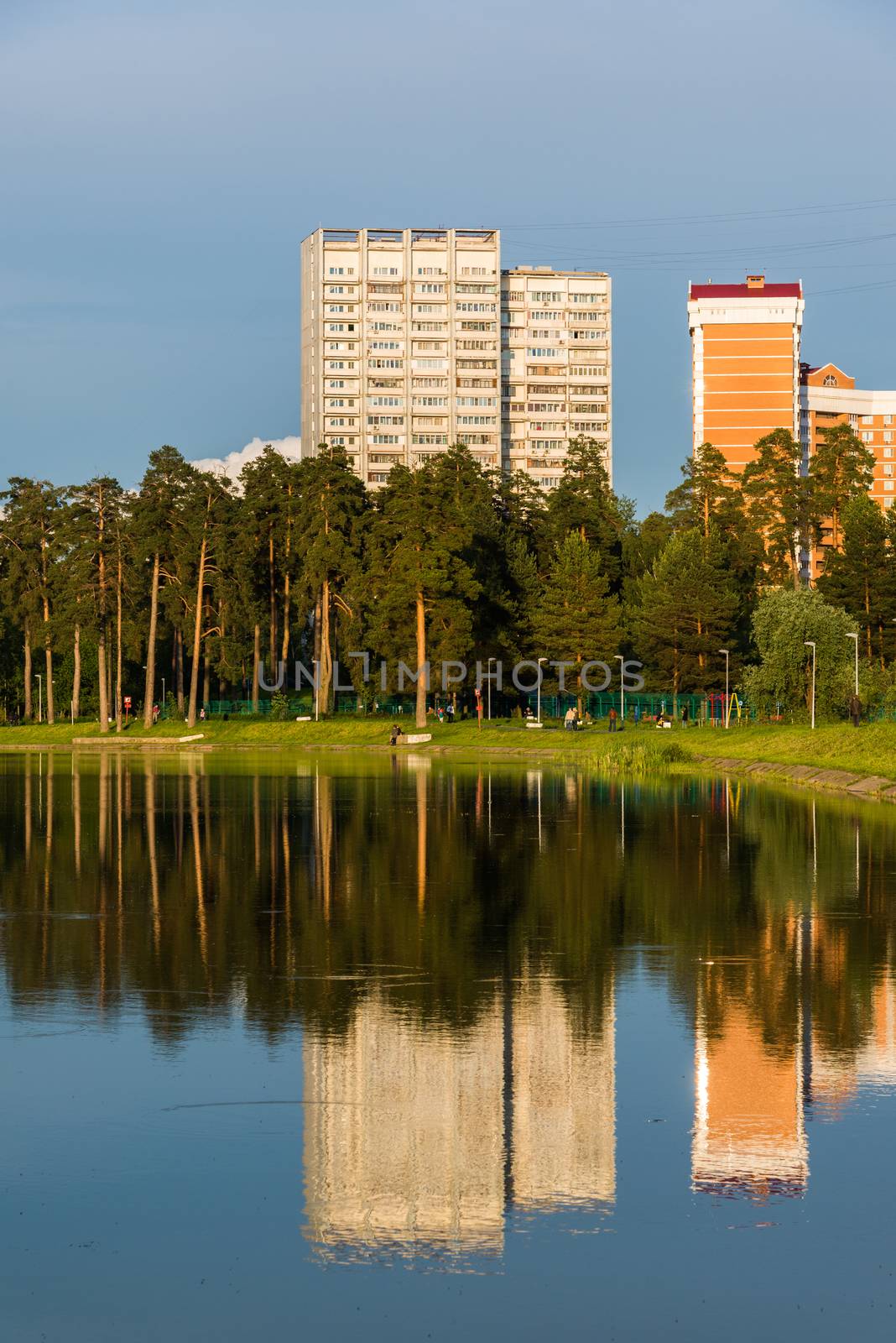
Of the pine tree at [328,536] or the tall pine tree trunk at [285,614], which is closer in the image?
the pine tree at [328,536]

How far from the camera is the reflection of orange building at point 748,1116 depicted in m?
9.02

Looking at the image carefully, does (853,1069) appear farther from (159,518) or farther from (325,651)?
(159,518)

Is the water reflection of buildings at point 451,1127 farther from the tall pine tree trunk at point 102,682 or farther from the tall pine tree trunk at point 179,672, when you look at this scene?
the tall pine tree trunk at point 179,672

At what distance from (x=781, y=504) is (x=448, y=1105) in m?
110

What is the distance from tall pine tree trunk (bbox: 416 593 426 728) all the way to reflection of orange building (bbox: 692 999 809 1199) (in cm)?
8106

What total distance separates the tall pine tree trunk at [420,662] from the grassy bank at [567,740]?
95 cm

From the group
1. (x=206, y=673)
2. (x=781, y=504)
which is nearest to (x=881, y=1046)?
(x=206, y=673)

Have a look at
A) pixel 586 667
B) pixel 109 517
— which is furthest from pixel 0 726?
pixel 586 667

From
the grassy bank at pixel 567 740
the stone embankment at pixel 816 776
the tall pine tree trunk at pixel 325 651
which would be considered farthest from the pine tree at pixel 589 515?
the stone embankment at pixel 816 776

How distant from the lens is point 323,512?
10419 centimetres

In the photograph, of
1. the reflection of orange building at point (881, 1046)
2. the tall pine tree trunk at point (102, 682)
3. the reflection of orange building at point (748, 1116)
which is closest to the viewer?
the reflection of orange building at point (748, 1116)

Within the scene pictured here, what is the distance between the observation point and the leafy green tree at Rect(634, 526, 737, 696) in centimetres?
10031

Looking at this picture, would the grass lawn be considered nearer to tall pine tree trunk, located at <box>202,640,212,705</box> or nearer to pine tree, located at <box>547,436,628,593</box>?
pine tree, located at <box>547,436,628,593</box>

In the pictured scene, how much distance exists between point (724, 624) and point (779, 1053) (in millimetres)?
90254
